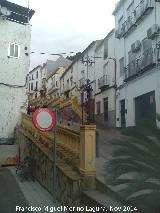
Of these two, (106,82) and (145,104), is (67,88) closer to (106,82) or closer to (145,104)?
(106,82)

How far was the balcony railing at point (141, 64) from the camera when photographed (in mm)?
18875

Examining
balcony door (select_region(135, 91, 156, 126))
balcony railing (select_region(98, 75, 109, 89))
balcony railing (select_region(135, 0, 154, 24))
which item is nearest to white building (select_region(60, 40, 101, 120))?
balcony railing (select_region(98, 75, 109, 89))

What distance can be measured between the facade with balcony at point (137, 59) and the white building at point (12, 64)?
679 centimetres

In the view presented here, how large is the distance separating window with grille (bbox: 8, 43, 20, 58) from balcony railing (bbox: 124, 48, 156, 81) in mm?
A: 7582

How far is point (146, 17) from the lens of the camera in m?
20.4

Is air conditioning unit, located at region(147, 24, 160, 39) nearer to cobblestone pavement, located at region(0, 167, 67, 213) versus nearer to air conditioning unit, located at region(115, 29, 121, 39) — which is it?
air conditioning unit, located at region(115, 29, 121, 39)

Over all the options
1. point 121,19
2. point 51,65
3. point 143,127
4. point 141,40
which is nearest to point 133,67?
point 141,40

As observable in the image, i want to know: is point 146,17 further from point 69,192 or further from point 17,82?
point 69,192

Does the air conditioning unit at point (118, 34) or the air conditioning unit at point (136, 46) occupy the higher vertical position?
the air conditioning unit at point (118, 34)

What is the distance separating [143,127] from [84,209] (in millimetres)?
2881

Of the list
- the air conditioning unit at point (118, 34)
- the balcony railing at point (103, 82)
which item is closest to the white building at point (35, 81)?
the balcony railing at point (103, 82)

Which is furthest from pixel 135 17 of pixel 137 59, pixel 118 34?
pixel 118 34

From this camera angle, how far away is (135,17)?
2197cm

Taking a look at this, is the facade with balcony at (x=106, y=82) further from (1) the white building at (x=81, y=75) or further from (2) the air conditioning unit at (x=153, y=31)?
(2) the air conditioning unit at (x=153, y=31)
